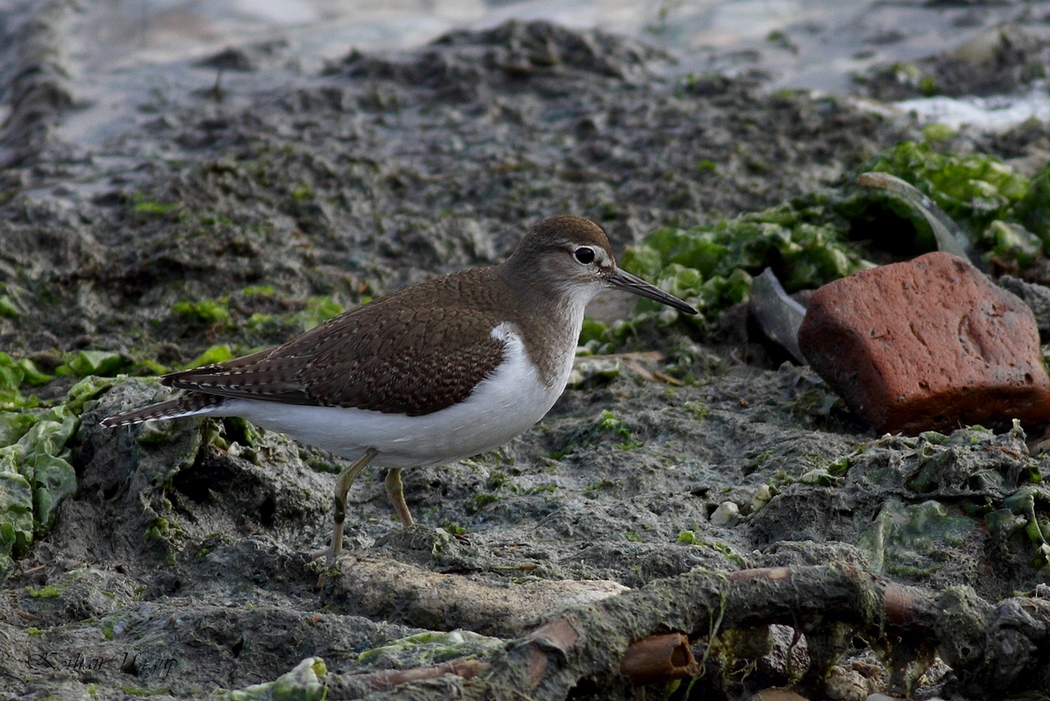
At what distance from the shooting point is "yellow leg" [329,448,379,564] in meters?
5.81

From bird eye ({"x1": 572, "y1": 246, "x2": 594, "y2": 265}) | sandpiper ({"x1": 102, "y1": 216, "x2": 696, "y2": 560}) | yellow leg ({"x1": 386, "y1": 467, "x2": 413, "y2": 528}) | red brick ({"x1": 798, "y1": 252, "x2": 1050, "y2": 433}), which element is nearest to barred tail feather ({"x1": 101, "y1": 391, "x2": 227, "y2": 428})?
sandpiper ({"x1": 102, "y1": 216, "x2": 696, "y2": 560})

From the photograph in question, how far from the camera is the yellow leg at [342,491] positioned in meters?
5.81

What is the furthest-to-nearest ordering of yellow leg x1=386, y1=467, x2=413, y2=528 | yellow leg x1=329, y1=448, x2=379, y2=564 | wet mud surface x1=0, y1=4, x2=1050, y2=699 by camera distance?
yellow leg x1=386, y1=467, x2=413, y2=528 → yellow leg x1=329, y1=448, x2=379, y2=564 → wet mud surface x1=0, y1=4, x2=1050, y2=699

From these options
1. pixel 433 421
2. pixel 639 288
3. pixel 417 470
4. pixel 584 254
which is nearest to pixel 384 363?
pixel 433 421

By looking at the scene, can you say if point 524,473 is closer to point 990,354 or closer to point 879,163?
point 990,354

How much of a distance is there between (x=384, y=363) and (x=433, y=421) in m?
0.39

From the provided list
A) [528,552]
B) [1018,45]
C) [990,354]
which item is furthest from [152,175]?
[1018,45]

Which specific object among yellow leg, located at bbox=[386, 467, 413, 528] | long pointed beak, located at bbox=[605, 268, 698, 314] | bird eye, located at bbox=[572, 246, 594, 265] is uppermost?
bird eye, located at bbox=[572, 246, 594, 265]

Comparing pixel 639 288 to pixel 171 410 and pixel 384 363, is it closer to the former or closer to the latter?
pixel 384 363

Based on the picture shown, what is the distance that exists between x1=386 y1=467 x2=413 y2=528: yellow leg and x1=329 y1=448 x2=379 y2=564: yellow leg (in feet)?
1.00

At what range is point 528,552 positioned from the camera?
5.61 meters

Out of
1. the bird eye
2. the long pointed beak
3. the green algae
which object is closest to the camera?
the green algae

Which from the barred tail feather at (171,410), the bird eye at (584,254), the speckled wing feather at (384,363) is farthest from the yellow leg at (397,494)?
the bird eye at (584,254)

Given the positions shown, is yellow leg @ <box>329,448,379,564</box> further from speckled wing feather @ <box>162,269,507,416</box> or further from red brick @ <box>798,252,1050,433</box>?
red brick @ <box>798,252,1050,433</box>
